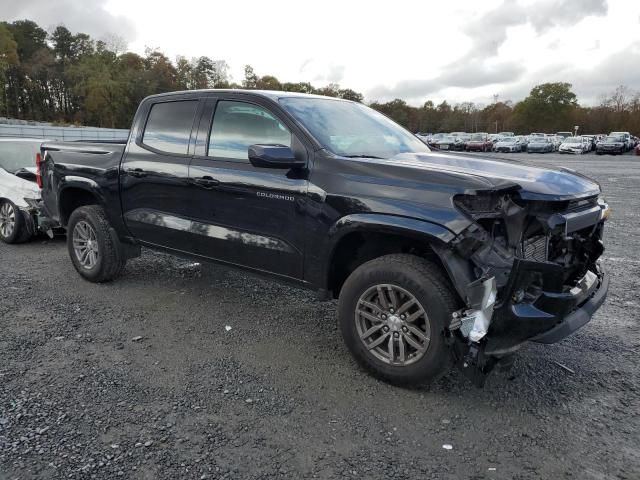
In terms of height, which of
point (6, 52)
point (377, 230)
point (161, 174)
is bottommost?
point (377, 230)

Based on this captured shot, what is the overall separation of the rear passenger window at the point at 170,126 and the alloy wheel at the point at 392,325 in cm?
223

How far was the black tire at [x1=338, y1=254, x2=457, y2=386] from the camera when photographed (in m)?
3.14

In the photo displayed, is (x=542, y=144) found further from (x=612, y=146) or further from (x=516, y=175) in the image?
(x=516, y=175)

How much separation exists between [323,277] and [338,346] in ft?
2.28

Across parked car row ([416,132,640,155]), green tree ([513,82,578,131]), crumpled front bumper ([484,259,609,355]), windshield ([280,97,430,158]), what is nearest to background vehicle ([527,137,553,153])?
parked car row ([416,132,640,155])

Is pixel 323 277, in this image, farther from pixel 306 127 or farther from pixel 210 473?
pixel 210 473

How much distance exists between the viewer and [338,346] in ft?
13.5

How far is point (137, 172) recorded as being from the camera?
16.0ft

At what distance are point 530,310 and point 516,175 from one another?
938 mm

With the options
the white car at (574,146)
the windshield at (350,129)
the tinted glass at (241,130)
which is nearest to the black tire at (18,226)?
the tinted glass at (241,130)

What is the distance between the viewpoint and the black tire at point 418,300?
124 inches

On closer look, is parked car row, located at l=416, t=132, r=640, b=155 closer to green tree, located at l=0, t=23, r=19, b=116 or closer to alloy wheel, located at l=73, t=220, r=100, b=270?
alloy wheel, located at l=73, t=220, r=100, b=270

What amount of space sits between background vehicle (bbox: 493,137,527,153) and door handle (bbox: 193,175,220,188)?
153 ft

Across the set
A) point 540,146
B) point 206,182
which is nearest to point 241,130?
point 206,182
